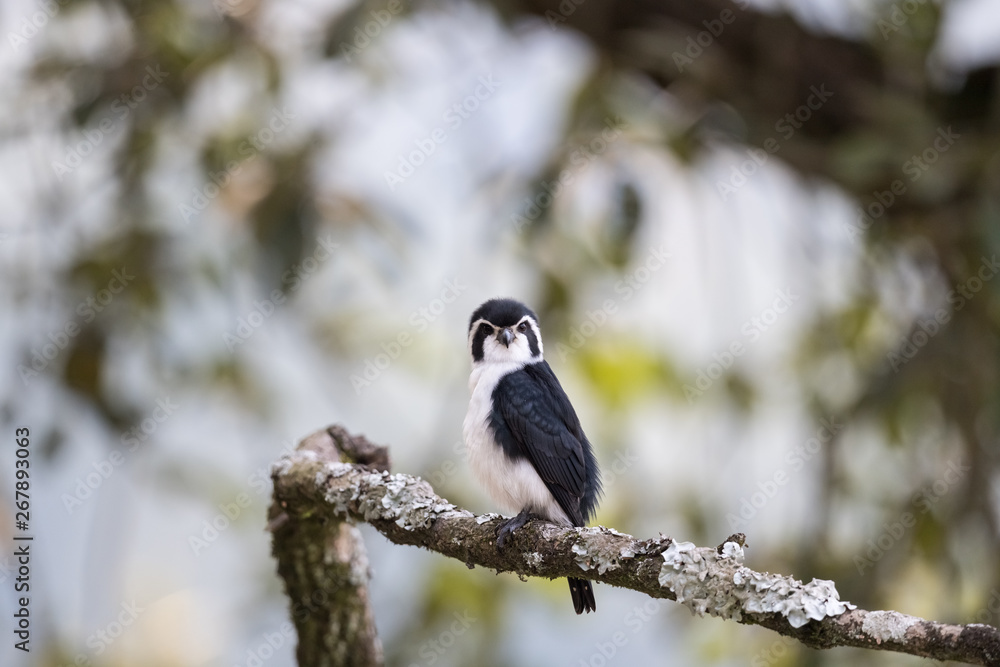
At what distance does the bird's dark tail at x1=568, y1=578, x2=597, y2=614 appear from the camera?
3.10 meters

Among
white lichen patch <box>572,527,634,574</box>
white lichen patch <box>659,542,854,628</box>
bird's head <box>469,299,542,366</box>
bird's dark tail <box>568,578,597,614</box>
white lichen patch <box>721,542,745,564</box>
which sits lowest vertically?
white lichen patch <box>659,542,854,628</box>

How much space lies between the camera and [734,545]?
2.00 m

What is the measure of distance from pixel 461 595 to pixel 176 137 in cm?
259

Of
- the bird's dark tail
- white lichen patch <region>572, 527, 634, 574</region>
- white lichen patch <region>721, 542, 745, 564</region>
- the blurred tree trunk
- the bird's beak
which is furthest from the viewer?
the bird's beak

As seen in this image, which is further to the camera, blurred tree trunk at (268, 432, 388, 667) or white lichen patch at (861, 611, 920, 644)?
blurred tree trunk at (268, 432, 388, 667)

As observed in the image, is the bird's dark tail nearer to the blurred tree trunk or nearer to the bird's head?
the blurred tree trunk

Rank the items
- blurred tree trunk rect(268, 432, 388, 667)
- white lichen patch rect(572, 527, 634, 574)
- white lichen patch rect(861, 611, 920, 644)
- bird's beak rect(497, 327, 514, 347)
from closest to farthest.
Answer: white lichen patch rect(861, 611, 920, 644)
white lichen patch rect(572, 527, 634, 574)
blurred tree trunk rect(268, 432, 388, 667)
bird's beak rect(497, 327, 514, 347)

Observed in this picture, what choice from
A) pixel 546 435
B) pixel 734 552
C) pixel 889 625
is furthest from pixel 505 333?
pixel 889 625

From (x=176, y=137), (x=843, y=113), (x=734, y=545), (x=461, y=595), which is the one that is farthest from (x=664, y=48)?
(x=734, y=545)

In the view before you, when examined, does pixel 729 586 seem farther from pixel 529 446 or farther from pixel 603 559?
pixel 529 446

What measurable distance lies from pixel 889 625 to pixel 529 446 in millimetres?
1751

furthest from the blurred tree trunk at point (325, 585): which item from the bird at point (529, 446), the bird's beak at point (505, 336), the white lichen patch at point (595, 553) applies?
the white lichen patch at point (595, 553)

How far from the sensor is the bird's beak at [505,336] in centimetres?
368

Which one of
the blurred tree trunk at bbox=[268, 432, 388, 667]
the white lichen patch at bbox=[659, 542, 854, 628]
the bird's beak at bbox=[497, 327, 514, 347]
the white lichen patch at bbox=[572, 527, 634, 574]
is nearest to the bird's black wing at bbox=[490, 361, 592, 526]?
the bird's beak at bbox=[497, 327, 514, 347]
